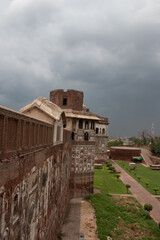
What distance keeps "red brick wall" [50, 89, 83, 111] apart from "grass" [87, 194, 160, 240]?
981 centimetres

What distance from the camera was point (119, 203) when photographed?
721 inches

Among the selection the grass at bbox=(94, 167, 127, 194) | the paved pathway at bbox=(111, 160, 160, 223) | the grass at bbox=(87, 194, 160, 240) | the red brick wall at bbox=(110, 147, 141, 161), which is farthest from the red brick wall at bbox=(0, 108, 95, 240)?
the red brick wall at bbox=(110, 147, 141, 161)

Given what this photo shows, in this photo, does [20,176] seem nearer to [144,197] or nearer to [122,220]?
[122,220]

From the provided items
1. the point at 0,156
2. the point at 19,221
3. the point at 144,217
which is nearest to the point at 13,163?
the point at 0,156

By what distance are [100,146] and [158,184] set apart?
1474 cm

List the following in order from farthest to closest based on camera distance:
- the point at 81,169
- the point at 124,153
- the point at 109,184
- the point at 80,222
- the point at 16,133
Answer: the point at 124,153, the point at 109,184, the point at 81,169, the point at 80,222, the point at 16,133

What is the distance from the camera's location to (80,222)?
46.6 feet

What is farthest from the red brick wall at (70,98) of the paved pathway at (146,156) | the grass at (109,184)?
the paved pathway at (146,156)

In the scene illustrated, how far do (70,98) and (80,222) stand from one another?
1235 cm

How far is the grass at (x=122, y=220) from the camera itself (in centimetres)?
1279

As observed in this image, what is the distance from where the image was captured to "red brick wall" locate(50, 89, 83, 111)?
21.0 m

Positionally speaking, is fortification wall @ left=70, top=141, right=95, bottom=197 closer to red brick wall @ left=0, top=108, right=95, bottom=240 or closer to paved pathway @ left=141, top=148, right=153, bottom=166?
red brick wall @ left=0, top=108, right=95, bottom=240

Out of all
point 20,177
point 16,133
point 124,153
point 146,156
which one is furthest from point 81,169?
point 146,156

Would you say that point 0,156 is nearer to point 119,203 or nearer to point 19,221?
point 19,221
